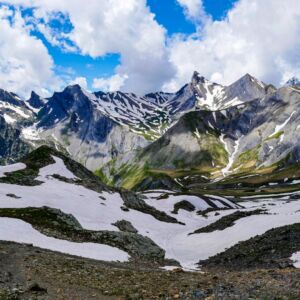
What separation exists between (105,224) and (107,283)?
3199 centimetres

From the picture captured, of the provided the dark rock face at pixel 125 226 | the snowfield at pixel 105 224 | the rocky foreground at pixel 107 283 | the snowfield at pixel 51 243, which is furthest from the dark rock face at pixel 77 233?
the rocky foreground at pixel 107 283

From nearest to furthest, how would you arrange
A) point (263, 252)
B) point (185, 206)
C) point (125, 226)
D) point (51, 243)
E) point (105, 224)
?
point (51, 243) → point (263, 252) → point (105, 224) → point (125, 226) → point (185, 206)

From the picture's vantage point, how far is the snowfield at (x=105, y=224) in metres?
37.6

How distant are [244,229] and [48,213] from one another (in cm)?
2514

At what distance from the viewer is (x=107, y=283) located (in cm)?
2236

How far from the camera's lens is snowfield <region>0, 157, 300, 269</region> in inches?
1480

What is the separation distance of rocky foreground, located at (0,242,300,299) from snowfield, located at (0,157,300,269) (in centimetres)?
859

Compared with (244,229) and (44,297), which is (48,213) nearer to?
(244,229)

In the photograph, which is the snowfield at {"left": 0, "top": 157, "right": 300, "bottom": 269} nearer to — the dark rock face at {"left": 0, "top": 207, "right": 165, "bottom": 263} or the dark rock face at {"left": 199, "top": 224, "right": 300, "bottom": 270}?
the dark rock face at {"left": 0, "top": 207, "right": 165, "bottom": 263}

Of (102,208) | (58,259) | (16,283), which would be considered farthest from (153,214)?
(16,283)

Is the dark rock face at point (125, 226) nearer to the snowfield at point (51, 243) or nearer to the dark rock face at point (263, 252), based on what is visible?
the snowfield at point (51, 243)

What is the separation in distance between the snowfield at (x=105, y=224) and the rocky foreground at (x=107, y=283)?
859 centimetres

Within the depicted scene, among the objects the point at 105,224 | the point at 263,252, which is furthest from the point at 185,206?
the point at 263,252

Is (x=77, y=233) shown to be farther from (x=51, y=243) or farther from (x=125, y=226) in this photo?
(x=125, y=226)
